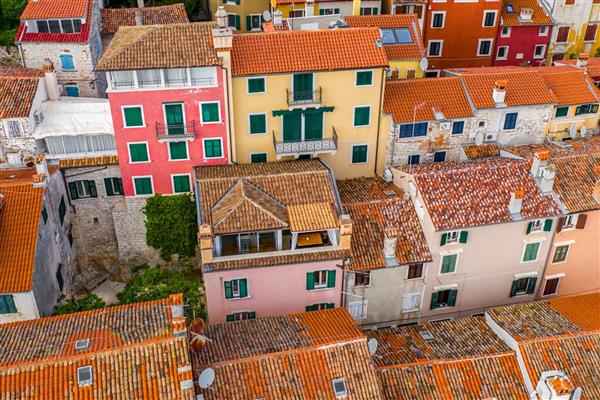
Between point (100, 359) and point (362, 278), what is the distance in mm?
18015

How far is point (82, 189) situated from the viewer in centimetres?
4441

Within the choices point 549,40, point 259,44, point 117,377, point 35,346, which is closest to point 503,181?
point 259,44

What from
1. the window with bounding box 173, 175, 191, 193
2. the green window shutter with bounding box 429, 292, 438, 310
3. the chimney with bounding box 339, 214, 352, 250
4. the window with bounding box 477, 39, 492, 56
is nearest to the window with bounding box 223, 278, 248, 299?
the chimney with bounding box 339, 214, 352, 250

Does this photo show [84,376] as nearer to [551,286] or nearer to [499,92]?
[551,286]

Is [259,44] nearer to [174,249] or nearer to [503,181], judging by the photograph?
[174,249]

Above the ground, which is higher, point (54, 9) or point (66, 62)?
point (54, 9)

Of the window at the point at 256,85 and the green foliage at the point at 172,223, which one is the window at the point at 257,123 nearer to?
the window at the point at 256,85

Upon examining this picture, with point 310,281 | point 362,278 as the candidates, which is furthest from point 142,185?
point 362,278

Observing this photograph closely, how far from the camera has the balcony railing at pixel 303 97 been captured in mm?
41688

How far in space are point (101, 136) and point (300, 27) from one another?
20.2 m

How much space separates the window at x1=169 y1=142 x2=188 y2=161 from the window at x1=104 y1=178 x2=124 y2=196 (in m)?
5.42

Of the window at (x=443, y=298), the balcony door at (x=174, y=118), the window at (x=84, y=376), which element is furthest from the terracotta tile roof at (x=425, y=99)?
the window at (x=84, y=376)

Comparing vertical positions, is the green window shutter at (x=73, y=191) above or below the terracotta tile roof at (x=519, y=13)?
below

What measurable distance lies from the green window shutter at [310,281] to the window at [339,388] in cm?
891
